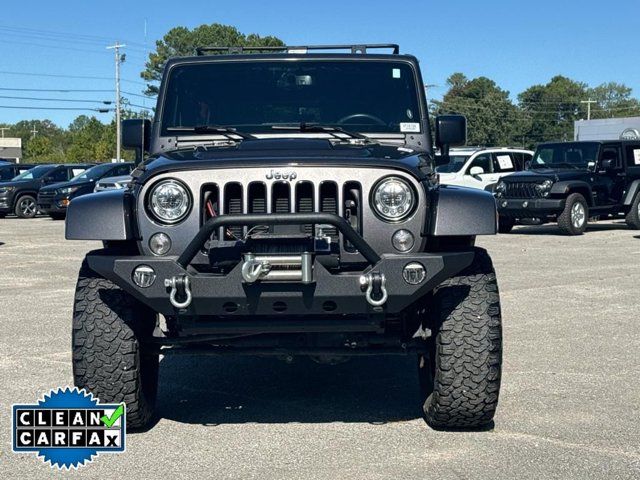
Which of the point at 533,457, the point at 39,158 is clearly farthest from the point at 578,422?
the point at 39,158

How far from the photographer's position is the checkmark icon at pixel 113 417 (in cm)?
484

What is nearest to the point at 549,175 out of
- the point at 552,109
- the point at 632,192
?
the point at 632,192

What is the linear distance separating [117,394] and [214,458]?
24.6 inches

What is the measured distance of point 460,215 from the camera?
15.4 ft

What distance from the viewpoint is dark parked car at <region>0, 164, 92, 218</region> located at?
2733 centimetres

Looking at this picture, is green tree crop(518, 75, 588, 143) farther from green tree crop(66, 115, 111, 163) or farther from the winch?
the winch

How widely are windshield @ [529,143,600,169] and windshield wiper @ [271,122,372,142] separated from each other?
14.5m

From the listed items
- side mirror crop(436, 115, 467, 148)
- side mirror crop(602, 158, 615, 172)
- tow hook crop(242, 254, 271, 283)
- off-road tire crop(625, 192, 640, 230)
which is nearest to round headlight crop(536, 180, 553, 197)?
side mirror crop(602, 158, 615, 172)

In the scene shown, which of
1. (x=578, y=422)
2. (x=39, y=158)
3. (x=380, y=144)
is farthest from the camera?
(x=39, y=158)

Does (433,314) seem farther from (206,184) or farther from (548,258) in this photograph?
(548,258)

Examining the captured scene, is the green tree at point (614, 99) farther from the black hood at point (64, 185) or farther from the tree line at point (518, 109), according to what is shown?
the black hood at point (64, 185)

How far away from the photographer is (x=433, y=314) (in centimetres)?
496

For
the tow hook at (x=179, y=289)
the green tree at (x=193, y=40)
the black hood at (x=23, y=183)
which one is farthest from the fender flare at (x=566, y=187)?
the green tree at (x=193, y=40)

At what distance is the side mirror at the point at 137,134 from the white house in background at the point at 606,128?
34.4 meters
